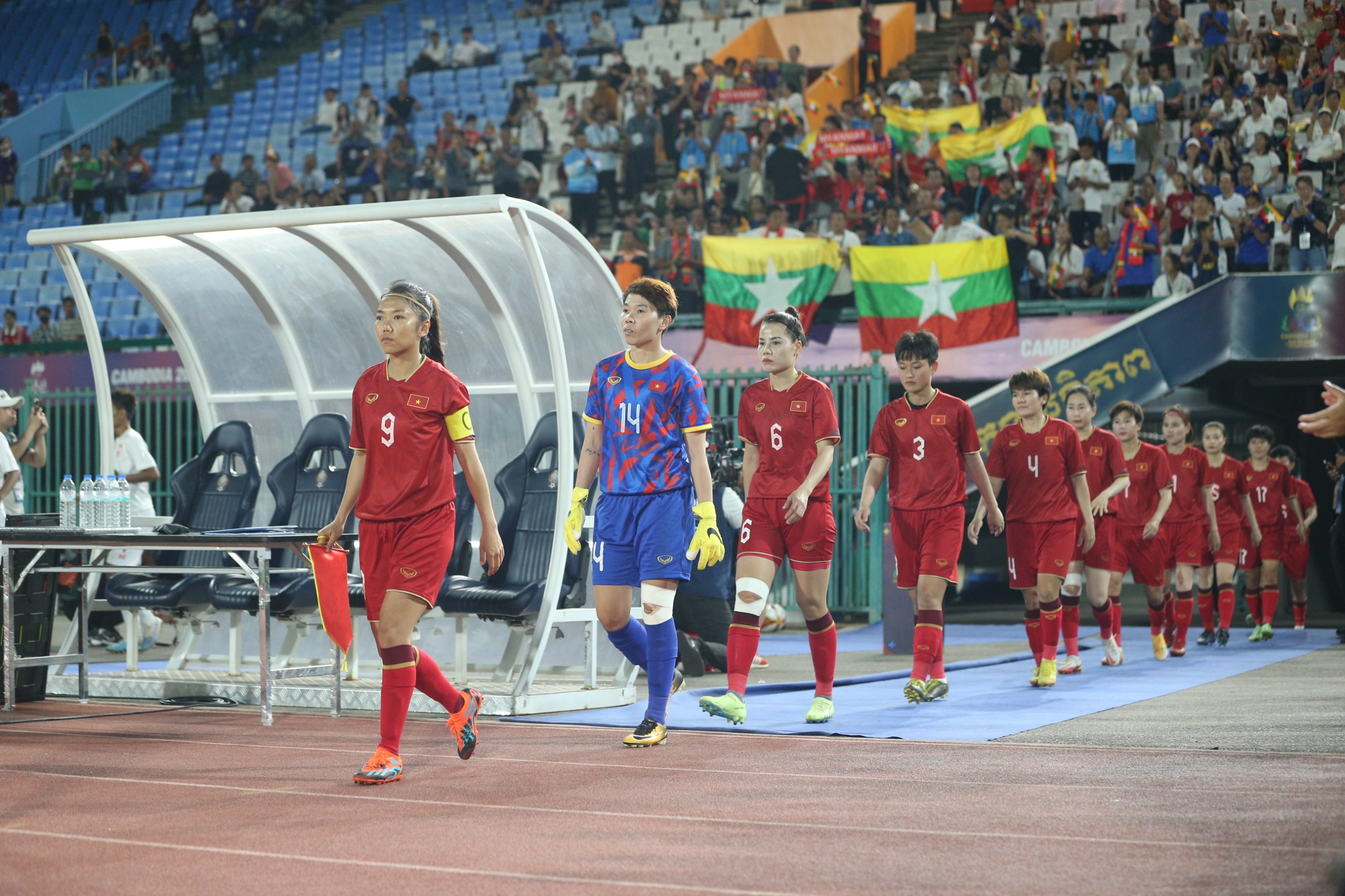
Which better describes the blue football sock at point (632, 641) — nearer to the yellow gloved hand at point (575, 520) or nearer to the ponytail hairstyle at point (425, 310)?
the yellow gloved hand at point (575, 520)

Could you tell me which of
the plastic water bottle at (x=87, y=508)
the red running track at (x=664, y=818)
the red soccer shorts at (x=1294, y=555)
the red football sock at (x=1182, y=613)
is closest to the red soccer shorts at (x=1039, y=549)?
the red football sock at (x=1182, y=613)

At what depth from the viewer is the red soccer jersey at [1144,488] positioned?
11.9 m

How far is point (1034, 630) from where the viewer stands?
9.98 metres

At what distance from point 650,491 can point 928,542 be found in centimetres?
248

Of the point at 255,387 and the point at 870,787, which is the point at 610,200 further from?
the point at 870,787

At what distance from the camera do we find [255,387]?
1140 cm

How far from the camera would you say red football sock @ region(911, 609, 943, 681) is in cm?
880

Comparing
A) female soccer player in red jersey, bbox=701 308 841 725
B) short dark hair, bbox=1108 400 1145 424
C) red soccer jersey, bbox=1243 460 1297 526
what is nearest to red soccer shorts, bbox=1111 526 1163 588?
short dark hair, bbox=1108 400 1145 424

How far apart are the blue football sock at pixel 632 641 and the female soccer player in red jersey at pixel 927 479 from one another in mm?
1883

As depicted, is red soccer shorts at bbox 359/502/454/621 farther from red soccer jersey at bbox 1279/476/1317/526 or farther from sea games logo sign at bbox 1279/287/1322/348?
red soccer jersey at bbox 1279/476/1317/526

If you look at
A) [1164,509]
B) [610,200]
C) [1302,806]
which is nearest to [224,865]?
[1302,806]

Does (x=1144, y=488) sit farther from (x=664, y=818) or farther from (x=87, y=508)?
(x=87, y=508)

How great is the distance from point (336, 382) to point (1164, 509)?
666 centimetres

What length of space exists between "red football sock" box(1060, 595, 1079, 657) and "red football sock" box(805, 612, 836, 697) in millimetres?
2957
